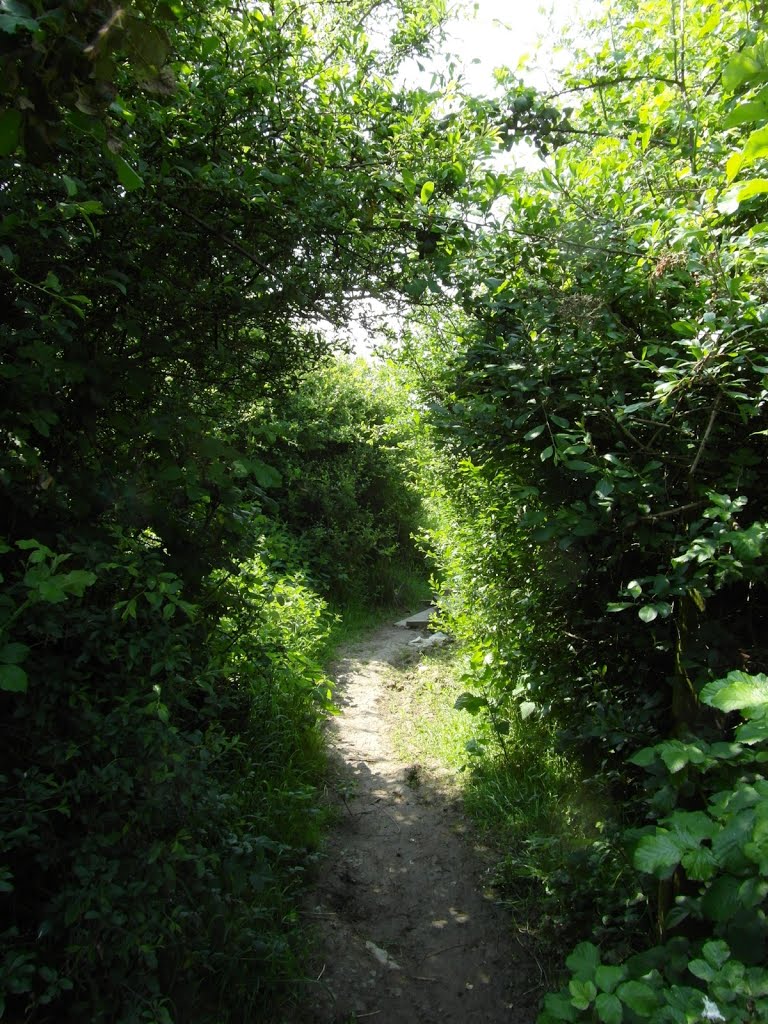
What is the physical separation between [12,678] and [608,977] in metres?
1.72

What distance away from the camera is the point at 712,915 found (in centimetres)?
155

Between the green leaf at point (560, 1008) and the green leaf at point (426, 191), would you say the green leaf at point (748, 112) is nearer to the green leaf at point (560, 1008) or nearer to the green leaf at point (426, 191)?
the green leaf at point (426, 191)

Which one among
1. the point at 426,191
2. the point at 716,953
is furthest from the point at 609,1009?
the point at 426,191

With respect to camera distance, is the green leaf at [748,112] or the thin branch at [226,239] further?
the thin branch at [226,239]

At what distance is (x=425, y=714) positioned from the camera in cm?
574

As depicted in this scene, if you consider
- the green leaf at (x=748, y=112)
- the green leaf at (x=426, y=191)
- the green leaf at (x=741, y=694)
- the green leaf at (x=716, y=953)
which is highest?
the green leaf at (x=426, y=191)

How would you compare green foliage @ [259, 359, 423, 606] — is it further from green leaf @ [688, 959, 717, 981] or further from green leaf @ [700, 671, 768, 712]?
green leaf @ [688, 959, 717, 981]

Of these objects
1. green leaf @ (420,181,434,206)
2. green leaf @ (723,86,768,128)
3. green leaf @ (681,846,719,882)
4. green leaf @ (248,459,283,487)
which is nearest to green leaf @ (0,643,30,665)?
green leaf @ (248,459,283,487)

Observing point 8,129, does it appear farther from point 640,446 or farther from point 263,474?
point 640,446

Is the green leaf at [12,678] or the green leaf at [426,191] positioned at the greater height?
the green leaf at [426,191]

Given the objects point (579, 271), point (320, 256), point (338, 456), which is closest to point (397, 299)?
point (320, 256)

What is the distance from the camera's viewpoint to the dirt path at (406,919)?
2719mm

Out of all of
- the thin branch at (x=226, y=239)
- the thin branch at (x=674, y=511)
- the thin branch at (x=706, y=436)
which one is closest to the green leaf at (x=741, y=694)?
the thin branch at (x=674, y=511)

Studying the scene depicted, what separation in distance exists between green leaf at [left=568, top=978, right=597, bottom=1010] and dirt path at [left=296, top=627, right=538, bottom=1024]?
130 centimetres
